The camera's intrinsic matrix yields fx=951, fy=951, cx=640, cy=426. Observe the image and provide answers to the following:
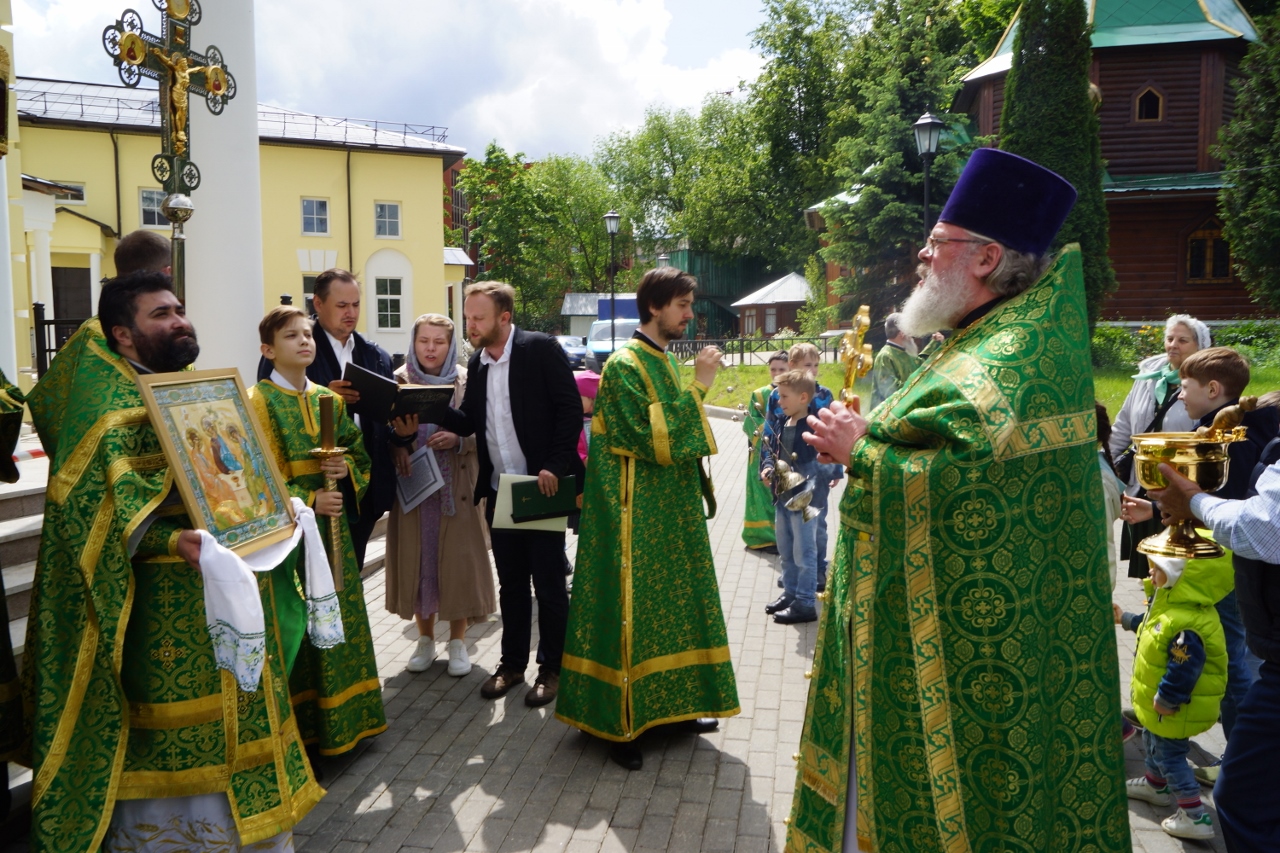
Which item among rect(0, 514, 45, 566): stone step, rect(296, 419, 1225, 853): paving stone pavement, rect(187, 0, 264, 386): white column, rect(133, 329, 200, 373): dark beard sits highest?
rect(187, 0, 264, 386): white column

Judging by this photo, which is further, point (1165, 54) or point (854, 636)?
point (1165, 54)

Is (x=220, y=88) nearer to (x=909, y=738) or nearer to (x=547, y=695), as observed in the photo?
(x=547, y=695)

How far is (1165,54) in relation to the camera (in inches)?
1113

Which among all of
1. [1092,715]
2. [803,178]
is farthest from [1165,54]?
[1092,715]

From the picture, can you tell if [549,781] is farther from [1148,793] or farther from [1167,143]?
[1167,143]

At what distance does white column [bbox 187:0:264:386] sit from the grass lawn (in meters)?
8.46

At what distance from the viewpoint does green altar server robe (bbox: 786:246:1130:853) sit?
254 cm

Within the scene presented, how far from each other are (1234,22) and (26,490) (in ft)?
111

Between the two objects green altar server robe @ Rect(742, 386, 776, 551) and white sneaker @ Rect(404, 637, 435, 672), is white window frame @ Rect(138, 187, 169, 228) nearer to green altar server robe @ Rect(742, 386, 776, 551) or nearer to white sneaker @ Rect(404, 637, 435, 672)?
green altar server robe @ Rect(742, 386, 776, 551)

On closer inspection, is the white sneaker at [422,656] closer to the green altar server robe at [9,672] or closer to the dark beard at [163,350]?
the green altar server robe at [9,672]

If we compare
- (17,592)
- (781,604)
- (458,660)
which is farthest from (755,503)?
(17,592)

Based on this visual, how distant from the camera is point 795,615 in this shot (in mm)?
6660

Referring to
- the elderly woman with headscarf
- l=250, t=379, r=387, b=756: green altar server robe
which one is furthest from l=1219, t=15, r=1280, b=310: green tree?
l=250, t=379, r=387, b=756: green altar server robe

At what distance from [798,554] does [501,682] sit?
2403 millimetres
